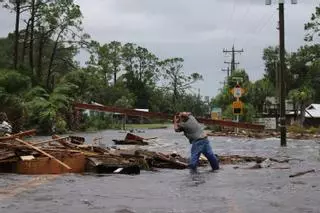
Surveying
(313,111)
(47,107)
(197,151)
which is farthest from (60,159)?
(313,111)

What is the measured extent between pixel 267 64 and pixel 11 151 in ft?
329

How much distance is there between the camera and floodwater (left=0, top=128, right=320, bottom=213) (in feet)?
34.4

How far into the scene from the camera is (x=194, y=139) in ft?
61.3

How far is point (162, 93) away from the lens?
145000 millimetres

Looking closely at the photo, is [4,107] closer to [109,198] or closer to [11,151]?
[11,151]

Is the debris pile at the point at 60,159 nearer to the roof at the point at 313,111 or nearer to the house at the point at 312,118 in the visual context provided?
the house at the point at 312,118

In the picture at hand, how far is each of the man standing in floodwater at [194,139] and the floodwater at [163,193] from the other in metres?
0.80

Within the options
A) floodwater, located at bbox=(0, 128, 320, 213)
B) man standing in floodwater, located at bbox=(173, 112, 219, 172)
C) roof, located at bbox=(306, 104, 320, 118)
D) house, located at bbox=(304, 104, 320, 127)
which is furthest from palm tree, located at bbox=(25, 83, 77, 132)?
roof, located at bbox=(306, 104, 320, 118)

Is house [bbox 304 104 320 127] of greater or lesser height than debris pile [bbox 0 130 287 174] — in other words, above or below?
above

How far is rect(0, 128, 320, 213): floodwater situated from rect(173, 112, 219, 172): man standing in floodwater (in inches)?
31.6

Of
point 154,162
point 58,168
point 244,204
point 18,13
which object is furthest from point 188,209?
point 18,13

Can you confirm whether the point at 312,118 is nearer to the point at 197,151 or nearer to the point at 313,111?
the point at 313,111

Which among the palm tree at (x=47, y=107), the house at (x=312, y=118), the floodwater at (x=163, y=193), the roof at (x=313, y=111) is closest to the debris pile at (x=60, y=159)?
the floodwater at (x=163, y=193)

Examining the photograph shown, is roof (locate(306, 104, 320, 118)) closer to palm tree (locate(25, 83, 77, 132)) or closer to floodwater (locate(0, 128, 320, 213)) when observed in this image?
palm tree (locate(25, 83, 77, 132))
